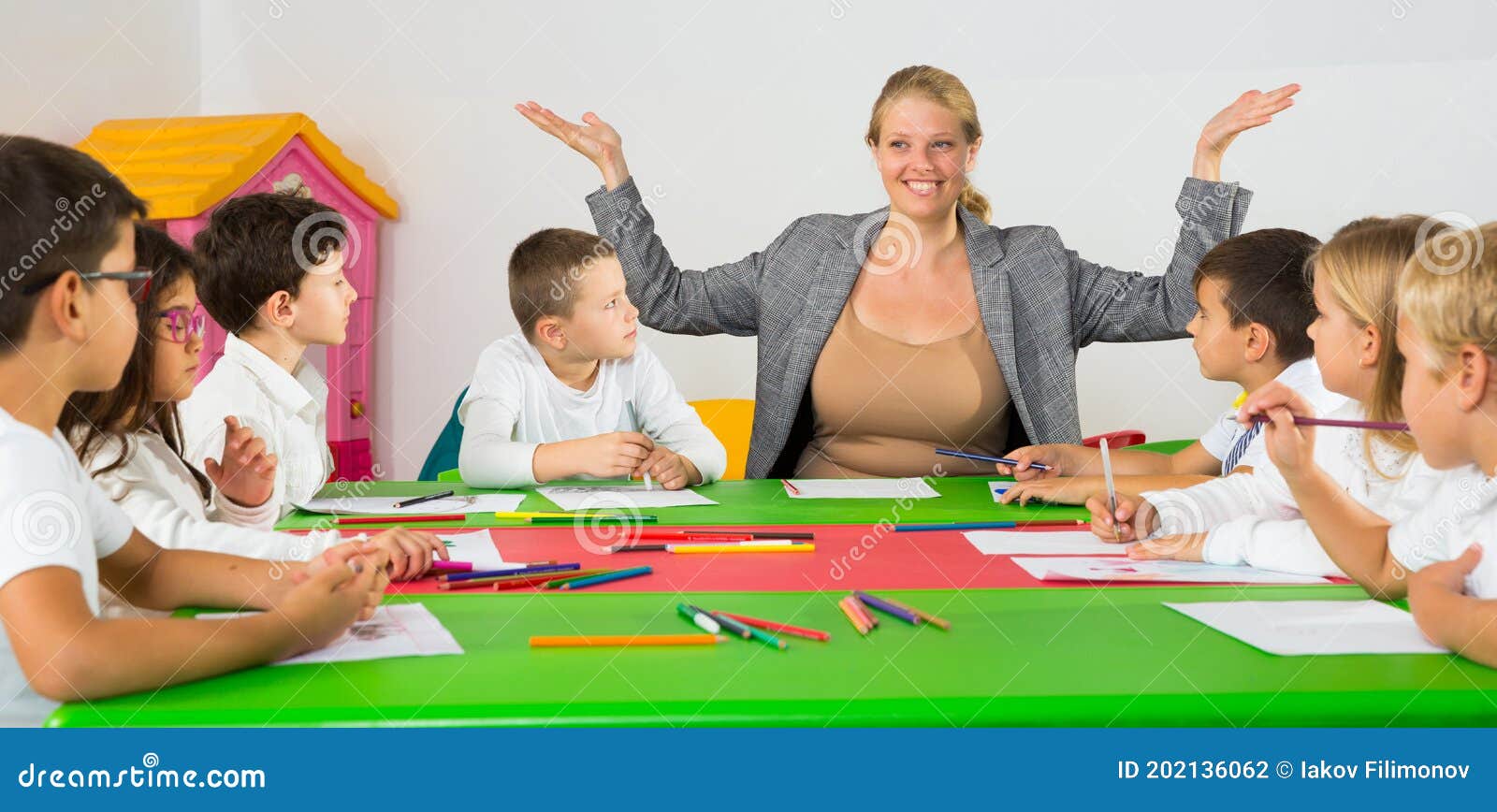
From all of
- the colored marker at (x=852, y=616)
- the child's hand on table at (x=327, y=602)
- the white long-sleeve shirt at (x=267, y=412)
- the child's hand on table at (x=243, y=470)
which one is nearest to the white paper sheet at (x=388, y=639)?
the child's hand on table at (x=327, y=602)

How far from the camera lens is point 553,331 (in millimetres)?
2457

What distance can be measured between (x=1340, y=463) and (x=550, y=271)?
1.54 m

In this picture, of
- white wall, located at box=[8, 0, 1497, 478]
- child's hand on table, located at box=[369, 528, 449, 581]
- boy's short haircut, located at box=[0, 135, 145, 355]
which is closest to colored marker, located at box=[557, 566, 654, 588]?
child's hand on table, located at box=[369, 528, 449, 581]

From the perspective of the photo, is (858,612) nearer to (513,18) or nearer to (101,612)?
(101,612)

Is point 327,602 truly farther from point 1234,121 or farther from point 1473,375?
point 1234,121

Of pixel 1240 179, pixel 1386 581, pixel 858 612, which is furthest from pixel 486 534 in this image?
pixel 1240 179

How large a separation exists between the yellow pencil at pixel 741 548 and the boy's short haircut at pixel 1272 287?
1029 mm

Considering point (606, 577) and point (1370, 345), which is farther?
point (1370, 345)

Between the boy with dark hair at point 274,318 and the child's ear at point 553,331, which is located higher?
the child's ear at point 553,331

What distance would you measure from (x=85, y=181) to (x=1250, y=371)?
176 centimetres

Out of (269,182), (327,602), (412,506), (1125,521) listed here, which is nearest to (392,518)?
(412,506)

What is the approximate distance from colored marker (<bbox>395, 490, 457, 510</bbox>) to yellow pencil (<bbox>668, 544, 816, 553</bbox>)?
1.73 feet

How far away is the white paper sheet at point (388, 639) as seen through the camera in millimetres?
949

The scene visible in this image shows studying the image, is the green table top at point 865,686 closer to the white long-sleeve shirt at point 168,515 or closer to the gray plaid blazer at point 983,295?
the white long-sleeve shirt at point 168,515
